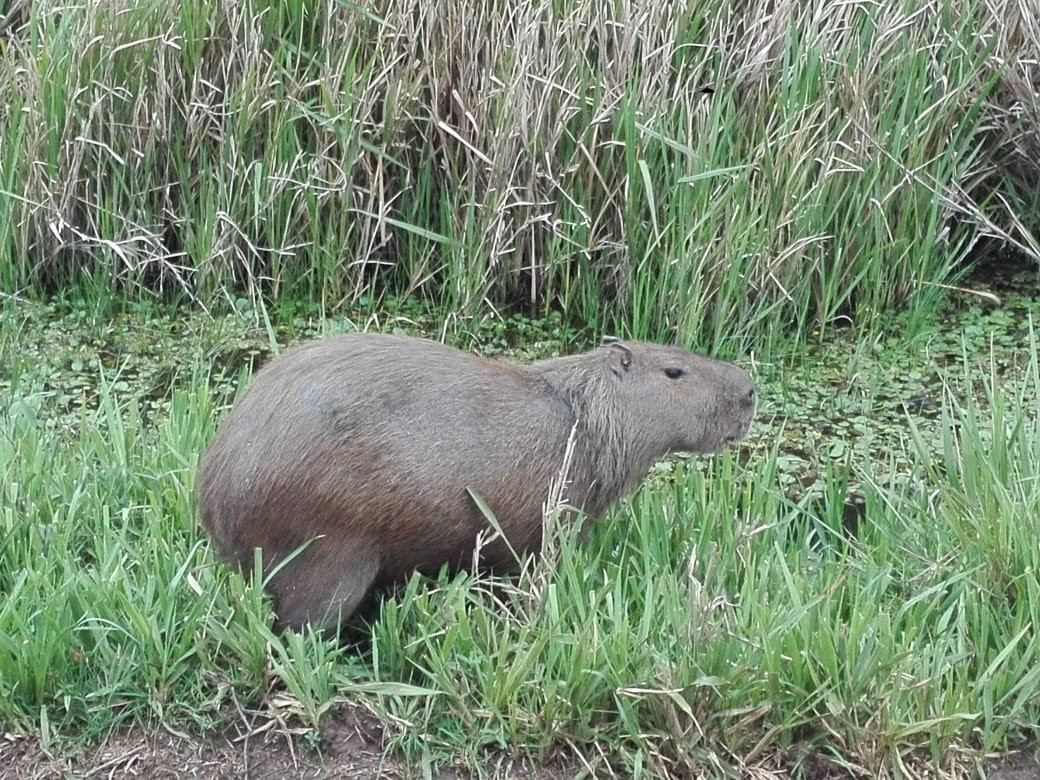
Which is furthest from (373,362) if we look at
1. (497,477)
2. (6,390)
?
(6,390)

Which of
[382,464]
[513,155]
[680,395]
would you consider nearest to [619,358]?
[680,395]

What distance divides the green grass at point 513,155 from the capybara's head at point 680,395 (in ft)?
→ 3.75

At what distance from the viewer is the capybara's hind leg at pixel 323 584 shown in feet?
10.5

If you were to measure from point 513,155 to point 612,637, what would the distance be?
2330 mm

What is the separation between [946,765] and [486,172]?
273cm

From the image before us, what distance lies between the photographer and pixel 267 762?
312cm

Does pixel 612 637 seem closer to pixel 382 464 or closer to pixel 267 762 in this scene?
pixel 382 464

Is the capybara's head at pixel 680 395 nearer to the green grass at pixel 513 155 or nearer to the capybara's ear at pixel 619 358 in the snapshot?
the capybara's ear at pixel 619 358

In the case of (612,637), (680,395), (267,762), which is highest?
(680,395)

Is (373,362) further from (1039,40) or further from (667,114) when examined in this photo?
(1039,40)

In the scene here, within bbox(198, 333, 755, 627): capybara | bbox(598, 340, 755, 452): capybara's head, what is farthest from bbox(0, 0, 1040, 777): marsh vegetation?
bbox(198, 333, 755, 627): capybara

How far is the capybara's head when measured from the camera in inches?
146

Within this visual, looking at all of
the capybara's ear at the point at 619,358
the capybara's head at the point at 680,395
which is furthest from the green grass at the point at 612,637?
the capybara's ear at the point at 619,358

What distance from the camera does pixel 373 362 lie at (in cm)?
331
